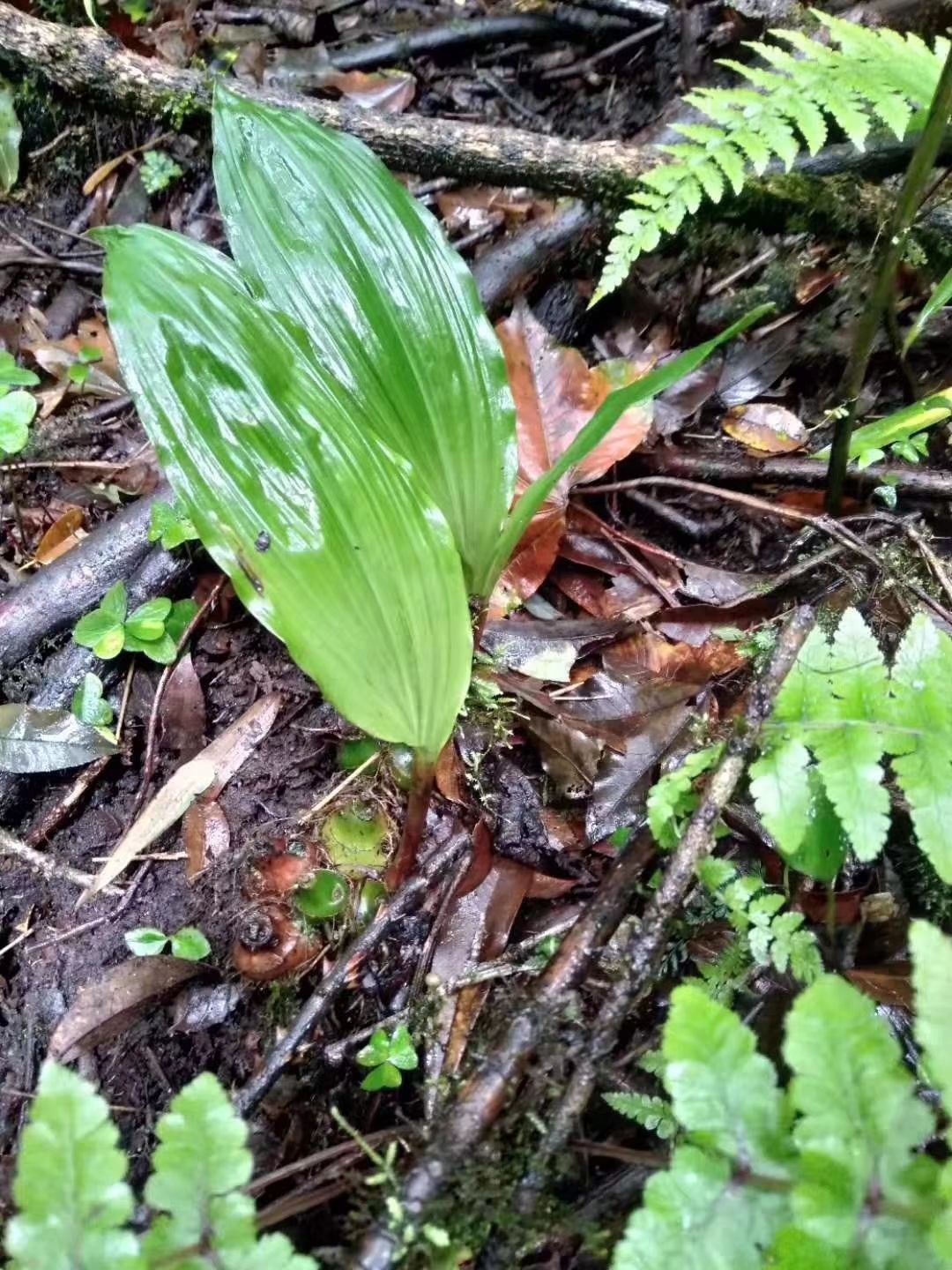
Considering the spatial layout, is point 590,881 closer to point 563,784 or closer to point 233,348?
point 563,784

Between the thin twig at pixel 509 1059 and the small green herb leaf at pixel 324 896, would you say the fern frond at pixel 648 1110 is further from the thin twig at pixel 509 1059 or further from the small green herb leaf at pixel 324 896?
the small green herb leaf at pixel 324 896

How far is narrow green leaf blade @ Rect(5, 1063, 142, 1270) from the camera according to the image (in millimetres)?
681

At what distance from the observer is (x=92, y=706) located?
1.57m

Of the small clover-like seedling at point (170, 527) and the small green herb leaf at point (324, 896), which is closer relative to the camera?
the small green herb leaf at point (324, 896)

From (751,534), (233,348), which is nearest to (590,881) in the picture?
(751,534)

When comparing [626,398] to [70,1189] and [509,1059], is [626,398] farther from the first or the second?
[70,1189]

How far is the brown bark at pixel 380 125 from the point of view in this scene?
6.11 ft

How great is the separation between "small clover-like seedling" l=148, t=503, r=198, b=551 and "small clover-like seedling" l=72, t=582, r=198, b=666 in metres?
0.12

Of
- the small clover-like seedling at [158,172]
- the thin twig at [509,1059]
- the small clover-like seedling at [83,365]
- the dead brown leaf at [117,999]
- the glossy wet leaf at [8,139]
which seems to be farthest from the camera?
the small clover-like seedling at [158,172]

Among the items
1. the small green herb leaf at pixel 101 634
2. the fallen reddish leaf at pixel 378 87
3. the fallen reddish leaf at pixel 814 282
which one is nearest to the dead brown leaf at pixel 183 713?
the small green herb leaf at pixel 101 634

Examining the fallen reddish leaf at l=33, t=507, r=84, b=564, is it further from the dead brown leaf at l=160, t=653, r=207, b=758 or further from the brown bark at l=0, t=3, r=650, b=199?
the brown bark at l=0, t=3, r=650, b=199

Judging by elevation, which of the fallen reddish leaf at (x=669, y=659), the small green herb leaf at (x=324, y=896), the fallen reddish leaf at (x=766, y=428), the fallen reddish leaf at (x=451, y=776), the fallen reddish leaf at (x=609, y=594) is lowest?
the small green herb leaf at (x=324, y=896)

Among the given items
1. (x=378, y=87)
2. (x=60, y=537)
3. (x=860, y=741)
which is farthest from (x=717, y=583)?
(x=378, y=87)

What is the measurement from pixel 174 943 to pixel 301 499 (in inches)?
28.6
